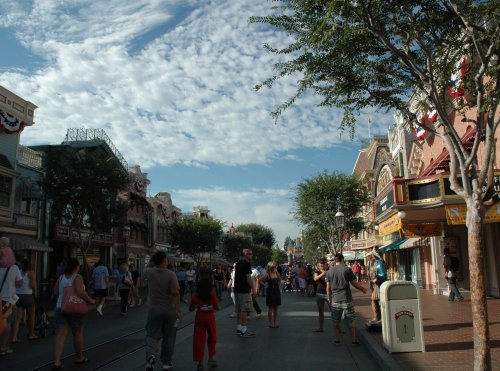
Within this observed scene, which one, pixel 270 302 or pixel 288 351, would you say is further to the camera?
pixel 270 302

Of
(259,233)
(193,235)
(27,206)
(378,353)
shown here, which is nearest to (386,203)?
(378,353)

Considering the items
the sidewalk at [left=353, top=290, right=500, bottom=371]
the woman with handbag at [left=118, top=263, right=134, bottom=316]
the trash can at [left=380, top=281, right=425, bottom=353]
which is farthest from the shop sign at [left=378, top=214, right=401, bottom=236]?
the woman with handbag at [left=118, top=263, right=134, bottom=316]

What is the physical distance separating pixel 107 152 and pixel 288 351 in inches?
1130

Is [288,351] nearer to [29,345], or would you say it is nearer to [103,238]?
[29,345]

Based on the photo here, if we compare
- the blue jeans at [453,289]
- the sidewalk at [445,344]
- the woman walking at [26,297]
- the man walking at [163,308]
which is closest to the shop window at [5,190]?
the woman walking at [26,297]

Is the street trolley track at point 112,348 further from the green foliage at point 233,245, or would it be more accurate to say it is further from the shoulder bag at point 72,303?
the green foliage at point 233,245

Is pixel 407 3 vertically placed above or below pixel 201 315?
above

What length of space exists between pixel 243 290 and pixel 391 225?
9.51 m

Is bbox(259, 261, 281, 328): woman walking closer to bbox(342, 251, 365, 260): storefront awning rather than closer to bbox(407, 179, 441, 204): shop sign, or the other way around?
bbox(407, 179, 441, 204): shop sign

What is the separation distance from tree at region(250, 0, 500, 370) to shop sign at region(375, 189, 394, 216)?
24.7 feet

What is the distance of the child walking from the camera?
7.12 meters

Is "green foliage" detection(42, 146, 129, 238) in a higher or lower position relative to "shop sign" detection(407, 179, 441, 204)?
higher

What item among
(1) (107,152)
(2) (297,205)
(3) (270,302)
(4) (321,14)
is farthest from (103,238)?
(4) (321,14)

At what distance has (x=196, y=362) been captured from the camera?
305 inches
